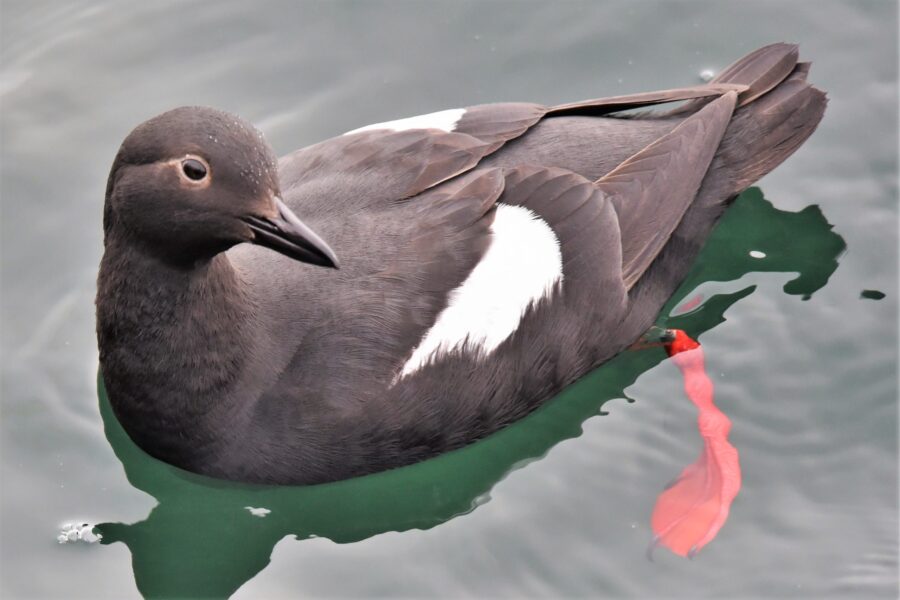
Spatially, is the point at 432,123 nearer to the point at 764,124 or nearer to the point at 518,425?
the point at 518,425

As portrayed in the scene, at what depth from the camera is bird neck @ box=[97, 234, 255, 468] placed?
5.43 metres

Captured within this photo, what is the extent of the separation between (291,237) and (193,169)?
436 millimetres

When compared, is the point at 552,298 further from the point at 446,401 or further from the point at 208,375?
the point at 208,375

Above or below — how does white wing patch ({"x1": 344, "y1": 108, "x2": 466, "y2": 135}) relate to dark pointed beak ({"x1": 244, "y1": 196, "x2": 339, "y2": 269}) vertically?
above

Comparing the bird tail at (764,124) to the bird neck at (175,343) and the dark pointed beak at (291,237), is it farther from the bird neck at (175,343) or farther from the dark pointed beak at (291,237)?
the bird neck at (175,343)

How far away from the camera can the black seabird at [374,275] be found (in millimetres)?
5215

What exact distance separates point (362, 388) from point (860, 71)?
3.61 m

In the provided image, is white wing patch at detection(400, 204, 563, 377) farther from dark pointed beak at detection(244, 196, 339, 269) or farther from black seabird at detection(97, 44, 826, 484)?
dark pointed beak at detection(244, 196, 339, 269)

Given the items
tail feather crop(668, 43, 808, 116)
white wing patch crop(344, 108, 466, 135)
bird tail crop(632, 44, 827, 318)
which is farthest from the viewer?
tail feather crop(668, 43, 808, 116)

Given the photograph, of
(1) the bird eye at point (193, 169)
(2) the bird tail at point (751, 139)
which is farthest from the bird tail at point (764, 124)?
(1) the bird eye at point (193, 169)

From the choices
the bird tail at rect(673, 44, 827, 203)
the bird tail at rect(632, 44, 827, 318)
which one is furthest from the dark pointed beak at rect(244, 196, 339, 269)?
the bird tail at rect(673, 44, 827, 203)

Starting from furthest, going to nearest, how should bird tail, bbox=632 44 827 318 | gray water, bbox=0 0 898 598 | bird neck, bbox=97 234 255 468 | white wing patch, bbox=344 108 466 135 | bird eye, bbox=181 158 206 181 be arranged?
1. bird tail, bbox=632 44 827 318
2. white wing patch, bbox=344 108 466 135
3. gray water, bbox=0 0 898 598
4. bird neck, bbox=97 234 255 468
5. bird eye, bbox=181 158 206 181

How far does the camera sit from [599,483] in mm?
5961

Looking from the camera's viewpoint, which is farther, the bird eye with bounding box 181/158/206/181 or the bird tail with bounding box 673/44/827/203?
the bird tail with bounding box 673/44/827/203
